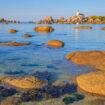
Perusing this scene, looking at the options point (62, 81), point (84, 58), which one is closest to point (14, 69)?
point (62, 81)

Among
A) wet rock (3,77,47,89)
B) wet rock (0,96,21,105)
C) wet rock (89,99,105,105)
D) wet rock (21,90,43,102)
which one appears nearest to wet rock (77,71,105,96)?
wet rock (89,99,105,105)

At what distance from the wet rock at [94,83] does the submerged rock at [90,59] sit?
16.0 feet

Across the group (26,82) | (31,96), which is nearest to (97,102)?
(31,96)

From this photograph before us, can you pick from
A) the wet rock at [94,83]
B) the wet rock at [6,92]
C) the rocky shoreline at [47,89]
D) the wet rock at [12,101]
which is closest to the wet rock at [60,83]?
the rocky shoreline at [47,89]

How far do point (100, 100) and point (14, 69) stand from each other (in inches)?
318

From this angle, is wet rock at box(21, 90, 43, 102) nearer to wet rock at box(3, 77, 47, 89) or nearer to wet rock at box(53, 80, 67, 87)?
wet rock at box(3, 77, 47, 89)

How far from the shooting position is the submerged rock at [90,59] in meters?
17.8

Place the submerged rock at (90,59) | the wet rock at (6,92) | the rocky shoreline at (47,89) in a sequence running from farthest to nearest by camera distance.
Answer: the submerged rock at (90,59), the wet rock at (6,92), the rocky shoreline at (47,89)

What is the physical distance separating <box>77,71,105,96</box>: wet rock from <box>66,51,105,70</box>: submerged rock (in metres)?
4.88

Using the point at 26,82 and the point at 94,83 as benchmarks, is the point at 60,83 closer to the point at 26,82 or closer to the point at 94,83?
the point at 26,82

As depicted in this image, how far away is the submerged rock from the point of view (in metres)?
17.8

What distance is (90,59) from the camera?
19188 millimetres

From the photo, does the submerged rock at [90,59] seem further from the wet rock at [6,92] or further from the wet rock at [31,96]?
the wet rock at [6,92]

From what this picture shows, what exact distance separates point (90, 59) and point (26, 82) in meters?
8.05
